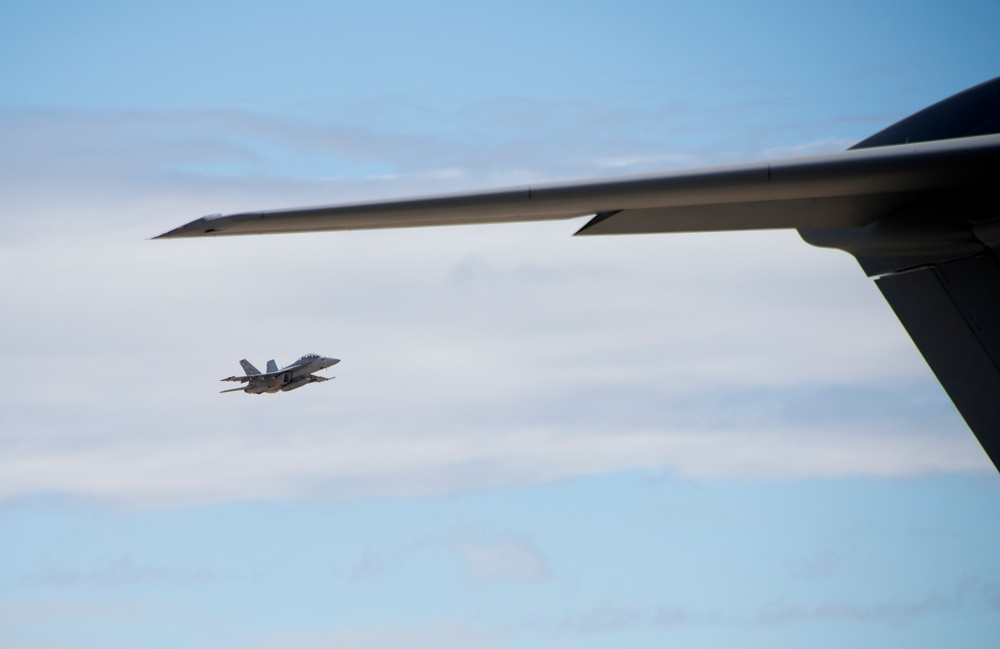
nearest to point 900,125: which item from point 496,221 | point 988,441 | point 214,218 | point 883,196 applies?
point 883,196

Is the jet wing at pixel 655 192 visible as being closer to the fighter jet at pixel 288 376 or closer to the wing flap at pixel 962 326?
the wing flap at pixel 962 326

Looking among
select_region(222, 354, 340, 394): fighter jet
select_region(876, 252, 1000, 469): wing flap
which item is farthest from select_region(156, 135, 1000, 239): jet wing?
select_region(222, 354, 340, 394): fighter jet

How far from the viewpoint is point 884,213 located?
8195 millimetres

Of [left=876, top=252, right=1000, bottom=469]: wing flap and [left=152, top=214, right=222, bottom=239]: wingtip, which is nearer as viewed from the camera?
[left=152, top=214, right=222, bottom=239]: wingtip

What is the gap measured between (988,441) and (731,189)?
4.91 m

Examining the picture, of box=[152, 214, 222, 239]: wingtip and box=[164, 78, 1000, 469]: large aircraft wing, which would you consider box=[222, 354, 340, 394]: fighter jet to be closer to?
box=[164, 78, 1000, 469]: large aircraft wing

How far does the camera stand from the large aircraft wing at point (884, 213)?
563cm

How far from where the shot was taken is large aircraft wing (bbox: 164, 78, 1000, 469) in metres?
5.63

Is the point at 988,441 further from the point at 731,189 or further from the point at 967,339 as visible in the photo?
the point at 731,189

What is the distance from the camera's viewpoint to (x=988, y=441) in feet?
30.8

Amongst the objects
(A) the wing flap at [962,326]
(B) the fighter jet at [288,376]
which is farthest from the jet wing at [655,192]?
(B) the fighter jet at [288,376]

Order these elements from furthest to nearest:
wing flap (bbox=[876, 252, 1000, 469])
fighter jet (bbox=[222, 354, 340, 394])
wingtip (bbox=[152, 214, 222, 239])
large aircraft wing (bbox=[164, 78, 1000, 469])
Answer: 1. fighter jet (bbox=[222, 354, 340, 394])
2. wing flap (bbox=[876, 252, 1000, 469])
3. large aircraft wing (bbox=[164, 78, 1000, 469])
4. wingtip (bbox=[152, 214, 222, 239])

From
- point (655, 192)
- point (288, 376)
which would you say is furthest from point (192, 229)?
point (288, 376)

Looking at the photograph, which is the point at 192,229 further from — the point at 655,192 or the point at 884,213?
the point at 884,213
